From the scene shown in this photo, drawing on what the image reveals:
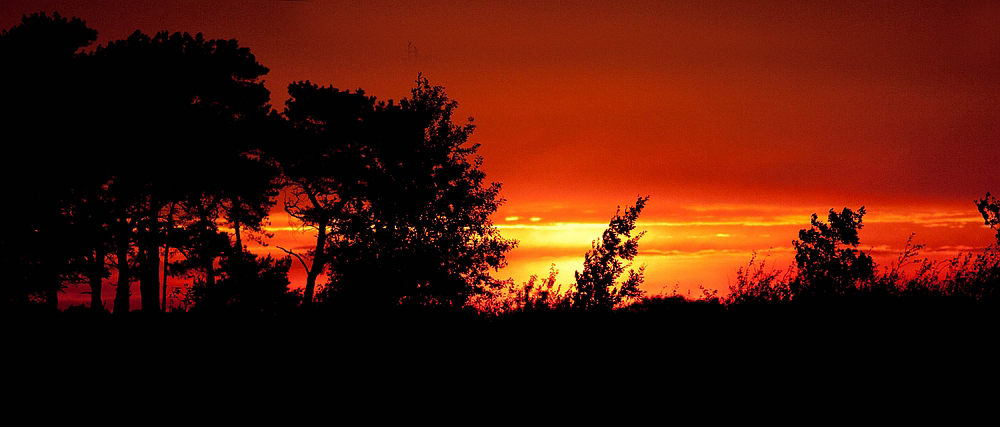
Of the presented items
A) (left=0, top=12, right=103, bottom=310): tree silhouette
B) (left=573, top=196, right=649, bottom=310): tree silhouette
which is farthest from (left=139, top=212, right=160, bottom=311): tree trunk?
(left=573, top=196, right=649, bottom=310): tree silhouette

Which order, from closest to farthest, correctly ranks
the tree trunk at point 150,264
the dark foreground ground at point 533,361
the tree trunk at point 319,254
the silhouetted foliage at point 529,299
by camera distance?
the dark foreground ground at point 533,361
the silhouetted foliage at point 529,299
the tree trunk at point 150,264
the tree trunk at point 319,254

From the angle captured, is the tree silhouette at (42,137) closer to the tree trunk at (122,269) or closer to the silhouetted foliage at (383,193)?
the tree trunk at (122,269)

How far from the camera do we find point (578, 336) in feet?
24.7

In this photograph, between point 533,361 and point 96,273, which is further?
point 96,273

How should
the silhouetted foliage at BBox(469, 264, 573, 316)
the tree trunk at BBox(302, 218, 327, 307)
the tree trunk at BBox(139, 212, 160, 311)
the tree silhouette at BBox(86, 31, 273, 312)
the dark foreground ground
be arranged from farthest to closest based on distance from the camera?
the tree trunk at BBox(302, 218, 327, 307) → the tree trunk at BBox(139, 212, 160, 311) → the tree silhouette at BBox(86, 31, 273, 312) → the silhouetted foliage at BBox(469, 264, 573, 316) → the dark foreground ground

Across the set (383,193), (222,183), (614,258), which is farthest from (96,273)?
(614,258)

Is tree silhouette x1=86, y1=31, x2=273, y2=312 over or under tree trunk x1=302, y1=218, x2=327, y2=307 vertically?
over

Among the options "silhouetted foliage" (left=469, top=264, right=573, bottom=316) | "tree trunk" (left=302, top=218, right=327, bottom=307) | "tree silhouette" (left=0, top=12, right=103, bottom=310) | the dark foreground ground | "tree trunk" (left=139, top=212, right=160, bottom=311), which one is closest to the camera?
the dark foreground ground

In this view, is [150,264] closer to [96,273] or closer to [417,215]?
[96,273]

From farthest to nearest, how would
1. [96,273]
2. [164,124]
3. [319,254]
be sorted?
[319,254] < [96,273] < [164,124]

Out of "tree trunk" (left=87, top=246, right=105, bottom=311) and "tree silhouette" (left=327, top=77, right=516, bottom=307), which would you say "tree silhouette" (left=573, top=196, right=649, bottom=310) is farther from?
"tree trunk" (left=87, top=246, right=105, bottom=311)

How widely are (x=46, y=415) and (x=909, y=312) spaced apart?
9.29 metres

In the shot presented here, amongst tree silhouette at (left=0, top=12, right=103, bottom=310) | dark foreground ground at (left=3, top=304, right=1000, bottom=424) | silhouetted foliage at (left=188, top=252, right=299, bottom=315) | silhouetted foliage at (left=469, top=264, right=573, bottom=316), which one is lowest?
dark foreground ground at (left=3, top=304, right=1000, bottom=424)

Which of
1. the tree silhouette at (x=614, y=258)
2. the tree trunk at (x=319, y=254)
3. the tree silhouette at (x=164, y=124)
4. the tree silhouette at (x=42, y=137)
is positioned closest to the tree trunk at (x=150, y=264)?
the tree silhouette at (x=164, y=124)
